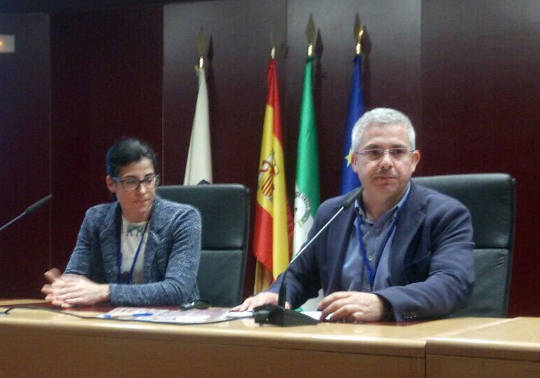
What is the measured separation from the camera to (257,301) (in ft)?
6.51

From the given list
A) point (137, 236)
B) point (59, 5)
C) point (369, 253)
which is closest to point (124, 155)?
point (137, 236)

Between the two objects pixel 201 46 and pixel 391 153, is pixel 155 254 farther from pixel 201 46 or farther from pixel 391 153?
pixel 201 46

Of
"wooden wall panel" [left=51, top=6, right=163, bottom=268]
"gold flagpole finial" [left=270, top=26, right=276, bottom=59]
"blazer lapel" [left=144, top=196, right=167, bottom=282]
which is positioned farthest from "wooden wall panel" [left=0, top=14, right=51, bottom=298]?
"blazer lapel" [left=144, top=196, right=167, bottom=282]

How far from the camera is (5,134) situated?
4.57 m

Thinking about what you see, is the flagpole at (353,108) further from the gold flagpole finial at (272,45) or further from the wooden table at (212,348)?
the wooden table at (212,348)

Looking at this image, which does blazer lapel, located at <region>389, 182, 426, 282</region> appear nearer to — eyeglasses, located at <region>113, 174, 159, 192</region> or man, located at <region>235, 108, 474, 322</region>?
man, located at <region>235, 108, 474, 322</region>

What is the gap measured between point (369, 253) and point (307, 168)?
179 centimetres

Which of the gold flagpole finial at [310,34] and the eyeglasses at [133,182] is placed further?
the gold flagpole finial at [310,34]

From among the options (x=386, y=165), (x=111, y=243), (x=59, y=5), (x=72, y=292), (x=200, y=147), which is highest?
(x=59, y=5)

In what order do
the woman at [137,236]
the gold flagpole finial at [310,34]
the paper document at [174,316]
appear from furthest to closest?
the gold flagpole finial at [310,34] → the woman at [137,236] → the paper document at [174,316]

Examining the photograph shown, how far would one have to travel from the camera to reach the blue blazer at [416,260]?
1.74 m

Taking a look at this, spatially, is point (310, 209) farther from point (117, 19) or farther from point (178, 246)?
point (117, 19)

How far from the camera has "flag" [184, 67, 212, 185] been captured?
13.5ft

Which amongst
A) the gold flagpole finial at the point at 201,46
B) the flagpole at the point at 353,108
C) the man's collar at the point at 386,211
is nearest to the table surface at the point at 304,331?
the man's collar at the point at 386,211
